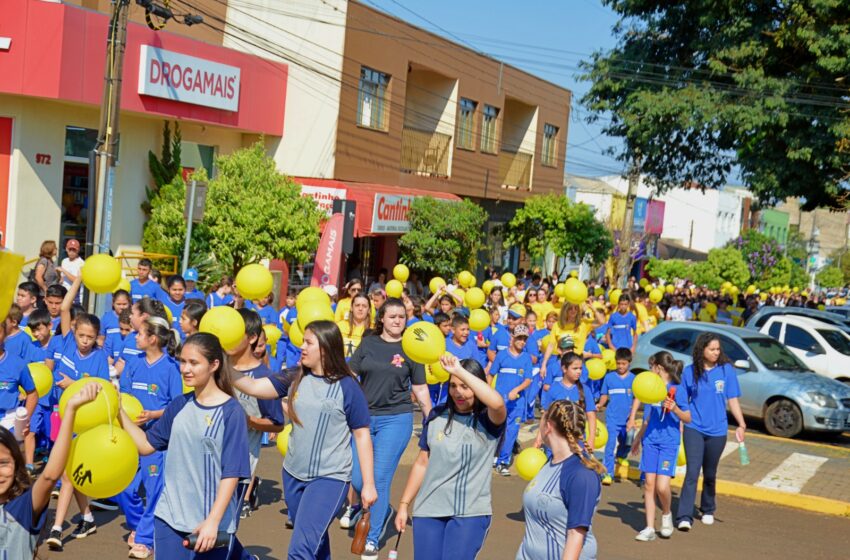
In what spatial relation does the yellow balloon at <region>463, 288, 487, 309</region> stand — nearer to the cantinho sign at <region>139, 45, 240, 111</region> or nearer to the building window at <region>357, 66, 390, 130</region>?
the cantinho sign at <region>139, 45, 240, 111</region>

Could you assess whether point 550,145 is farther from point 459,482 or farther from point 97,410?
point 97,410

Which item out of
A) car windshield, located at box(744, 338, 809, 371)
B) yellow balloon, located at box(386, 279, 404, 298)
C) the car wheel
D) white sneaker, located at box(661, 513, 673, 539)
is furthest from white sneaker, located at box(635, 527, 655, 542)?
car windshield, located at box(744, 338, 809, 371)

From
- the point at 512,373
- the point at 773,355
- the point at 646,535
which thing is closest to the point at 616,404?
the point at 512,373

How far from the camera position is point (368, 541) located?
7.86 metres

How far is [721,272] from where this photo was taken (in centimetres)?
4838

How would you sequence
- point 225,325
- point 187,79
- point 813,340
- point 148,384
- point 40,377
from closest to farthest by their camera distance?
point 225,325, point 148,384, point 40,377, point 813,340, point 187,79

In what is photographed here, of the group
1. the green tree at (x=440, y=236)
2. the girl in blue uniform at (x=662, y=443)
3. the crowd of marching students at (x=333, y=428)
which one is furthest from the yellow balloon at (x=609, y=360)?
the green tree at (x=440, y=236)

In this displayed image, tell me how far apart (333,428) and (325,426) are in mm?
47

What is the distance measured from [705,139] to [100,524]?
498 inches

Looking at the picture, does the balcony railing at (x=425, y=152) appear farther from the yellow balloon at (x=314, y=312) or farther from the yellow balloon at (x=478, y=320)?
the yellow balloon at (x=314, y=312)

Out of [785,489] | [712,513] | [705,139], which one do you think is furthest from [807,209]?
[712,513]

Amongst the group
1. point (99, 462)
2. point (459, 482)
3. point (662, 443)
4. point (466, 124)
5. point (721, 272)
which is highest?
point (466, 124)

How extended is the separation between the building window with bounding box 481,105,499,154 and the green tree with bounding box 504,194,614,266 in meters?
2.65

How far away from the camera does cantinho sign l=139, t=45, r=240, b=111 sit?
19.8m
